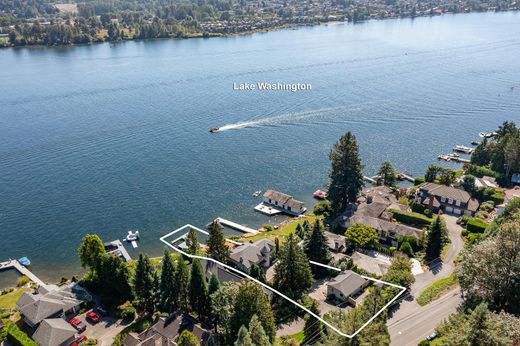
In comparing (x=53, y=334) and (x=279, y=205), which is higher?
(x=53, y=334)

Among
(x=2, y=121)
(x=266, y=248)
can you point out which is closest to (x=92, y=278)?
(x=266, y=248)

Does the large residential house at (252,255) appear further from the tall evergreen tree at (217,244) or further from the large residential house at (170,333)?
the large residential house at (170,333)

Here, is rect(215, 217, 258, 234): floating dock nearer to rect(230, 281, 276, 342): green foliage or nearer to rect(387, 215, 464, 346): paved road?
rect(387, 215, 464, 346): paved road

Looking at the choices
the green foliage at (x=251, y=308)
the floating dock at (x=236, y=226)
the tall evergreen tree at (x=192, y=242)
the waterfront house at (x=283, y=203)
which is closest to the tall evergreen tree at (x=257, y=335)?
the green foliage at (x=251, y=308)

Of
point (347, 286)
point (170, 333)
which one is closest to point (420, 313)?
point (347, 286)

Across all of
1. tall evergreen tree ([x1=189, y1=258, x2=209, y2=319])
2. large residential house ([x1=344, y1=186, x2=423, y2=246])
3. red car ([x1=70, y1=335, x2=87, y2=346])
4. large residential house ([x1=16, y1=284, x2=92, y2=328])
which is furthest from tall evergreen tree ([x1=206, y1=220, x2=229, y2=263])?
large residential house ([x1=344, y1=186, x2=423, y2=246])

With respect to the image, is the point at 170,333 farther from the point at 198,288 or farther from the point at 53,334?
the point at 53,334

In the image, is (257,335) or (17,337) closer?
(257,335)
